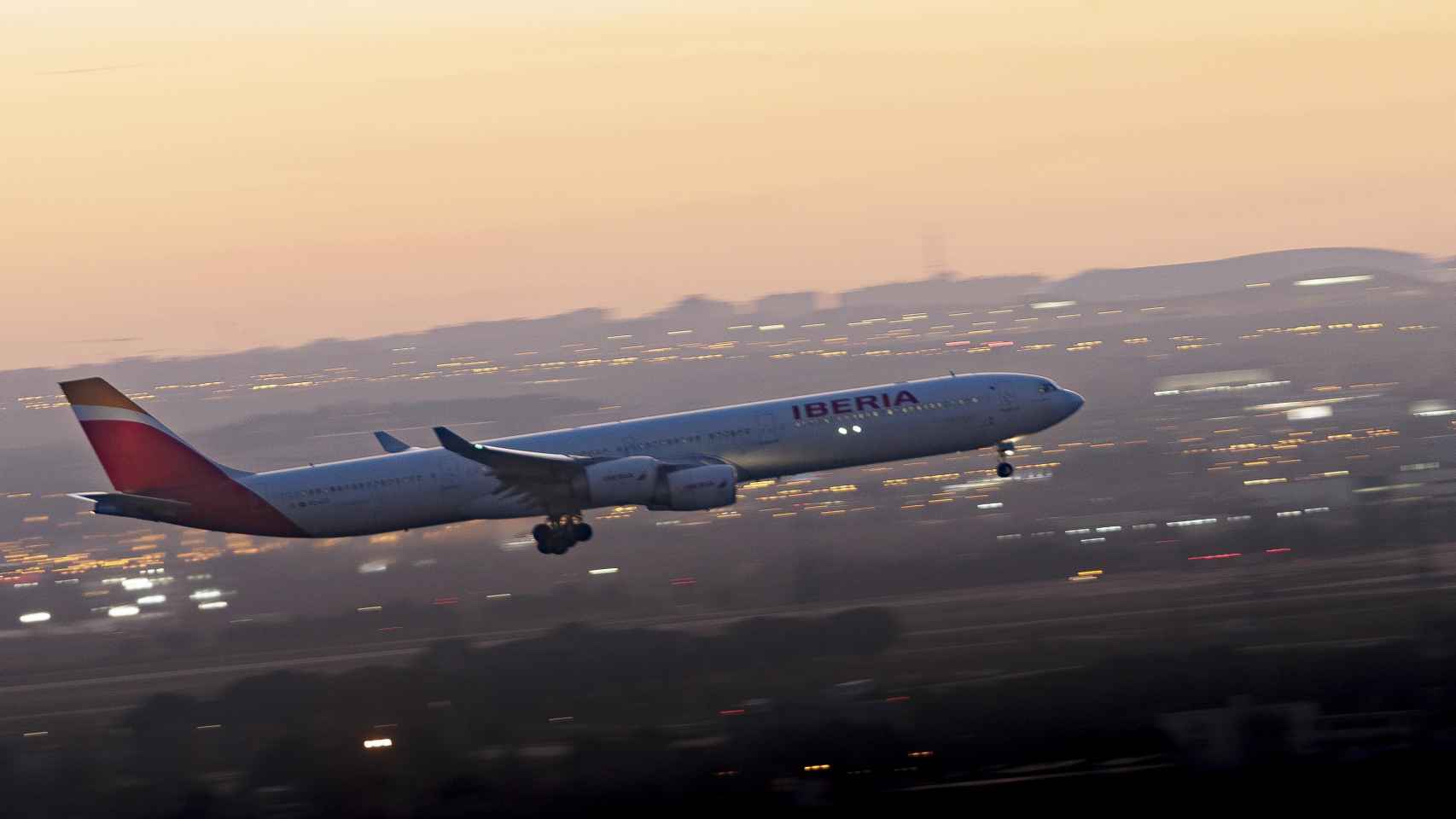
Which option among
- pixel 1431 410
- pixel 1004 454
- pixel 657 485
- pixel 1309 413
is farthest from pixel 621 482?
pixel 1309 413

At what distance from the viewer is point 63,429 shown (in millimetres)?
119062

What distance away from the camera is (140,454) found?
58.3 metres

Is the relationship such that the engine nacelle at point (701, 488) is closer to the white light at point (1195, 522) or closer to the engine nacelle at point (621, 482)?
the engine nacelle at point (621, 482)

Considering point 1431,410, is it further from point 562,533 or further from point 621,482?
point 621,482

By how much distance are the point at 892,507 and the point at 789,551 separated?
589 inches

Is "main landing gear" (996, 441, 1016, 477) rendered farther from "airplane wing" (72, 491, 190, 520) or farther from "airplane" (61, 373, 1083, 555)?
"airplane wing" (72, 491, 190, 520)

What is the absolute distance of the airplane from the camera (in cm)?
5681

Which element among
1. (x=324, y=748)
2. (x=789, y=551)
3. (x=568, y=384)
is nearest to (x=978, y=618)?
(x=789, y=551)

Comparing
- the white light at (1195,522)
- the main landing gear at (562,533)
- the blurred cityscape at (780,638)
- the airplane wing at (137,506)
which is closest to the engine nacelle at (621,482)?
the main landing gear at (562,533)

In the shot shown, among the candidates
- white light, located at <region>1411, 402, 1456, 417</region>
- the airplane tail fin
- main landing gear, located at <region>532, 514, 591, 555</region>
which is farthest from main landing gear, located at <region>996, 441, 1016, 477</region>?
white light, located at <region>1411, 402, 1456, 417</region>

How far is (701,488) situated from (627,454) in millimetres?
3246

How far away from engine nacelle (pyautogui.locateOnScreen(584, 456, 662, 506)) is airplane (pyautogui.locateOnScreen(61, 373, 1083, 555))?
41 mm

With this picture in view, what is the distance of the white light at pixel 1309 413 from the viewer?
130875 mm

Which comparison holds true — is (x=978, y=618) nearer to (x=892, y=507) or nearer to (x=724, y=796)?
(x=724, y=796)
